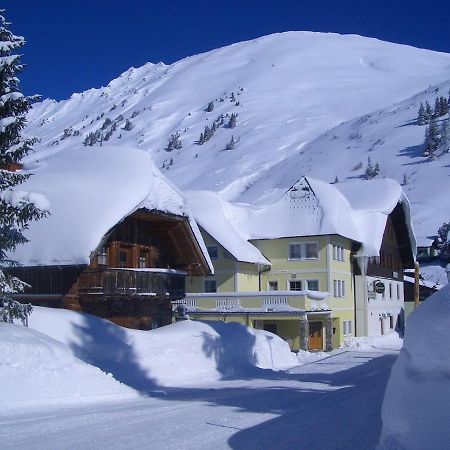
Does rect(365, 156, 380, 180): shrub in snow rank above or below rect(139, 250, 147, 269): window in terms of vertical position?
above

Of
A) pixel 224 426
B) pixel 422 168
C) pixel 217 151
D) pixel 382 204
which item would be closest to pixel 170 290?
pixel 224 426

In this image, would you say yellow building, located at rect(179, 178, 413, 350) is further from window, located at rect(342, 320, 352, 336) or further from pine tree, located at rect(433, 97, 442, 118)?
pine tree, located at rect(433, 97, 442, 118)

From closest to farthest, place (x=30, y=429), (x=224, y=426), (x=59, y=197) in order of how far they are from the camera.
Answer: (x=30, y=429), (x=224, y=426), (x=59, y=197)

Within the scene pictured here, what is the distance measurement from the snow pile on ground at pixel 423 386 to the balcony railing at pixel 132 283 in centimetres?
1767

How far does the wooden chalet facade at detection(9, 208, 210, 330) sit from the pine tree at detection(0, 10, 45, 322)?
6.31 meters

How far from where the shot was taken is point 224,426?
13.6 meters

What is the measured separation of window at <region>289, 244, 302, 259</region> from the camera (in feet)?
154

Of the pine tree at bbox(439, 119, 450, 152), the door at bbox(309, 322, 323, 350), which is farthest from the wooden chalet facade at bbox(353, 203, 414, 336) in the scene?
the pine tree at bbox(439, 119, 450, 152)

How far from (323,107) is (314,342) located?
15685 centimetres

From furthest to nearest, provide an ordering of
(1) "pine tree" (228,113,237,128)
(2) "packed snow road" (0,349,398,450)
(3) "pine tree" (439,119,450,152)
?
(1) "pine tree" (228,113,237,128) < (3) "pine tree" (439,119,450,152) < (2) "packed snow road" (0,349,398,450)

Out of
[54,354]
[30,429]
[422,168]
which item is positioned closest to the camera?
[30,429]

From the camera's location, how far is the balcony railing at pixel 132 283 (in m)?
26.2

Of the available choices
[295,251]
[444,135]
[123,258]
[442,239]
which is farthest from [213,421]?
[444,135]

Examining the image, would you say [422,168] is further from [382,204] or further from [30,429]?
[30,429]
